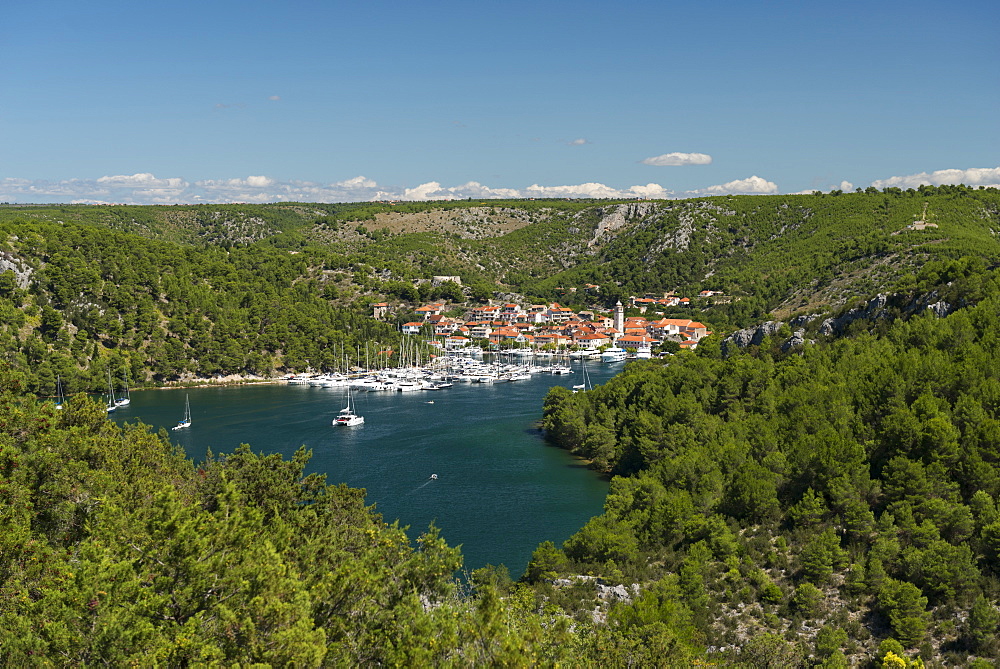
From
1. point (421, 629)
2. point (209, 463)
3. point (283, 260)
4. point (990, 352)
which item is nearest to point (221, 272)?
point (283, 260)

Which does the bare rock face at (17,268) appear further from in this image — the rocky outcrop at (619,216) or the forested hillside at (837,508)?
the rocky outcrop at (619,216)

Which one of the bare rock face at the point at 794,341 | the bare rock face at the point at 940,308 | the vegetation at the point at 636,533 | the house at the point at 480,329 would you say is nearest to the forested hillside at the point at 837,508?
the vegetation at the point at 636,533

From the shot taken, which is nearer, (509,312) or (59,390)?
(59,390)

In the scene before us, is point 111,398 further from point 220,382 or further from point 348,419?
point 348,419

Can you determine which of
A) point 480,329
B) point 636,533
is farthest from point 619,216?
point 636,533

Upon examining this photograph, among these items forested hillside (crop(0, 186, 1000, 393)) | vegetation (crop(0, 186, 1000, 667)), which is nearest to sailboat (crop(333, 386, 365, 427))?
vegetation (crop(0, 186, 1000, 667))

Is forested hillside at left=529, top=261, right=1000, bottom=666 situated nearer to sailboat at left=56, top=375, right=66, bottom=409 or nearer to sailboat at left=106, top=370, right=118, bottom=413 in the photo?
sailboat at left=106, top=370, right=118, bottom=413

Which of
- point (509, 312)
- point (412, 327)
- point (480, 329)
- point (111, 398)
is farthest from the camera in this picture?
point (509, 312)
